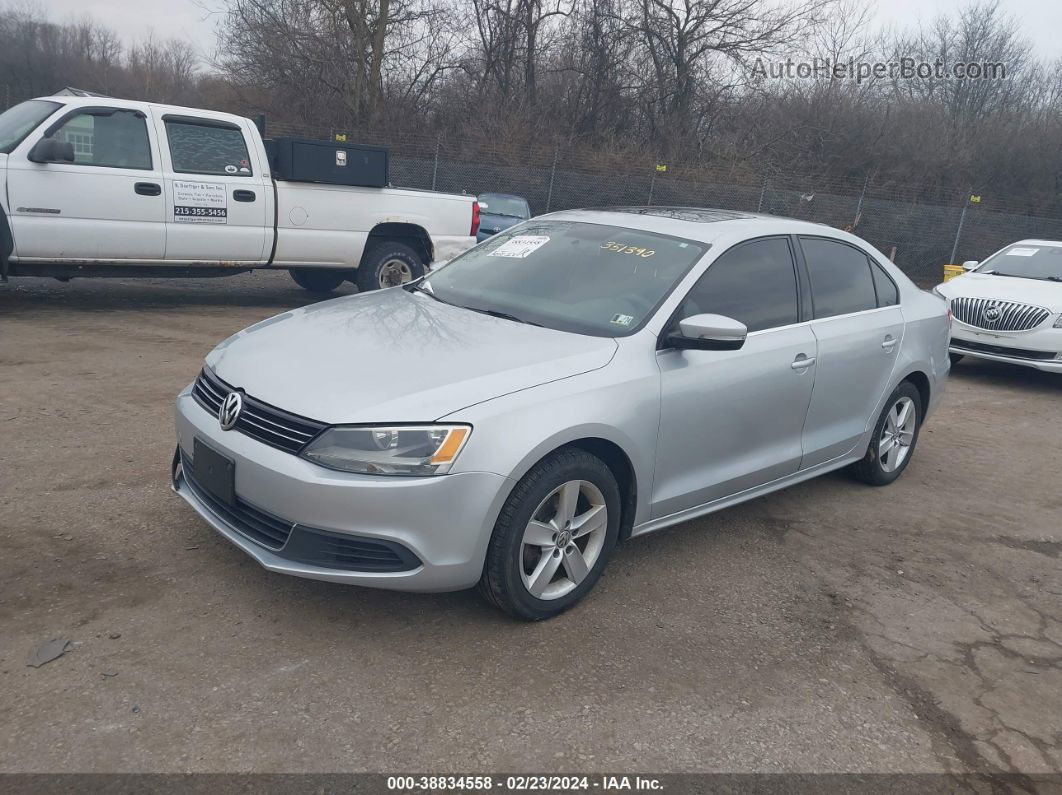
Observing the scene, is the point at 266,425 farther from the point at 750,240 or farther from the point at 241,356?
the point at 750,240

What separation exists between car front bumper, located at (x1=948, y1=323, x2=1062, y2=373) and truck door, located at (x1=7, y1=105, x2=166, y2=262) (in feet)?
26.6

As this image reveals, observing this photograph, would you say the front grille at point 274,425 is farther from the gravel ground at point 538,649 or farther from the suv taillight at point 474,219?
the suv taillight at point 474,219

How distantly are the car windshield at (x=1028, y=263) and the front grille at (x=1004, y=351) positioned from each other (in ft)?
4.00

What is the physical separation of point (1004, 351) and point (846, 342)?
5326 millimetres

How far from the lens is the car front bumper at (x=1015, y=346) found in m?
8.80

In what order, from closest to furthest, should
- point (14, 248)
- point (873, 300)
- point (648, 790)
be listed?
point (648, 790) < point (873, 300) < point (14, 248)

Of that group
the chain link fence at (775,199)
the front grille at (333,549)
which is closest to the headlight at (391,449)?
the front grille at (333,549)

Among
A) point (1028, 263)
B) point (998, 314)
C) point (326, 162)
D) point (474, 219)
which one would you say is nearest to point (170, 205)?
point (326, 162)

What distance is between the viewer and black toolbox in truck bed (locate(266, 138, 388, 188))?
29.9 feet

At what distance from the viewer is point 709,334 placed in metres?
3.72

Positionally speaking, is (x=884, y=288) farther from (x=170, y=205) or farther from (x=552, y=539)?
(x=170, y=205)

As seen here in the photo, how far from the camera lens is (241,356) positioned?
3.69m

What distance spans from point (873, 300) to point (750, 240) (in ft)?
3.81

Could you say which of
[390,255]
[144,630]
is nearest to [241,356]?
[144,630]
